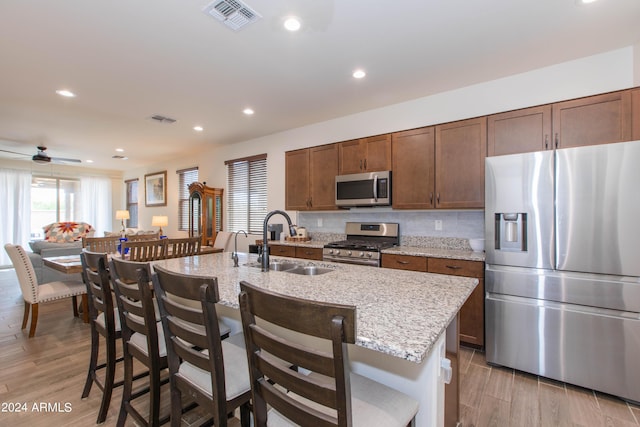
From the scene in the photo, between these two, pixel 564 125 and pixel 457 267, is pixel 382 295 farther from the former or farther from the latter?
pixel 564 125

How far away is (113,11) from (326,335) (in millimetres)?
2483

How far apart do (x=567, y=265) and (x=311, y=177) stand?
9.50ft

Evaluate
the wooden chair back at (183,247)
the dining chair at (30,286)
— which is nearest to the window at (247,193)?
the wooden chair back at (183,247)

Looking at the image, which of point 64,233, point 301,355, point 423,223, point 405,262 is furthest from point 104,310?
point 64,233

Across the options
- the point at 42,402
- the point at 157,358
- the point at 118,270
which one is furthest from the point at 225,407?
the point at 42,402

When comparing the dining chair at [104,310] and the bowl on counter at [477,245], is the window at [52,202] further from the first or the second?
the bowl on counter at [477,245]

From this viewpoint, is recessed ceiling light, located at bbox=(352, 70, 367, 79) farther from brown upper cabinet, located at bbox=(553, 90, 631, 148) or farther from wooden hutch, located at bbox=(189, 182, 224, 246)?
wooden hutch, located at bbox=(189, 182, 224, 246)

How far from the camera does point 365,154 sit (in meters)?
3.63

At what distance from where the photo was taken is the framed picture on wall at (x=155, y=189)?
729 centimetres

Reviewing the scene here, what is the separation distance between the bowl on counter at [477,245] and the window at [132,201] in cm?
867

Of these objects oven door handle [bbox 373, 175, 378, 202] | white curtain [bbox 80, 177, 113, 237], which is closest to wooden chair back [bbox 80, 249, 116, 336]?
oven door handle [bbox 373, 175, 378, 202]

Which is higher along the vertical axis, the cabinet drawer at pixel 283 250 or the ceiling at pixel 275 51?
the ceiling at pixel 275 51

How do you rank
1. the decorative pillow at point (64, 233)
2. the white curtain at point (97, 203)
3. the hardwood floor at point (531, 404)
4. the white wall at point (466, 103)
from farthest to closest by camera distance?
the white curtain at point (97, 203) → the decorative pillow at point (64, 233) → the white wall at point (466, 103) → the hardwood floor at point (531, 404)

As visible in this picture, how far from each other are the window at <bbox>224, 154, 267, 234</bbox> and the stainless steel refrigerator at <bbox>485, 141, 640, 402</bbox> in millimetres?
3594
